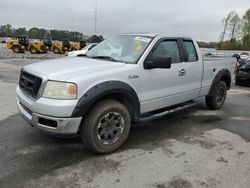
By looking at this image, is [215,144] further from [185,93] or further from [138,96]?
[138,96]

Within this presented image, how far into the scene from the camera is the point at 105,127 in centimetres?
356

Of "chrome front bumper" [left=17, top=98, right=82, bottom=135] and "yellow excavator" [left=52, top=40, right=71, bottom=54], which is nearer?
"chrome front bumper" [left=17, top=98, right=82, bottom=135]

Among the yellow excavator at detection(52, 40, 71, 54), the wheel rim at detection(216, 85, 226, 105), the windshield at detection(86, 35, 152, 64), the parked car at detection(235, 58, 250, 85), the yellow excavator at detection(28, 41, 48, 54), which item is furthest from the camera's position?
the yellow excavator at detection(52, 40, 71, 54)

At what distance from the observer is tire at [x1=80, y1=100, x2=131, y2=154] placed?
10.9 feet

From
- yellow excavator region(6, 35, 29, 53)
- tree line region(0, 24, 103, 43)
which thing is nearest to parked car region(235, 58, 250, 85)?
tree line region(0, 24, 103, 43)

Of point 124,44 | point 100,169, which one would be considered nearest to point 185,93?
point 124,44

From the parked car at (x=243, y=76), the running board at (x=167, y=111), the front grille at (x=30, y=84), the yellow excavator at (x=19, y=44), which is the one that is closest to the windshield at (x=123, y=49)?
the running board at (x=167, y=111)

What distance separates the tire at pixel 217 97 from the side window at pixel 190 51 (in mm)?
1234

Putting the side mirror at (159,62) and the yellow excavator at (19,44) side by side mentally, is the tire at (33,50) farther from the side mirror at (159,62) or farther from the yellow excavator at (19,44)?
the side mirror at (159,62)

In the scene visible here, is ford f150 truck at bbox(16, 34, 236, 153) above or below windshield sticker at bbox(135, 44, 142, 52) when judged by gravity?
below

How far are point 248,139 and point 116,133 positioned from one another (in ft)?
8.05

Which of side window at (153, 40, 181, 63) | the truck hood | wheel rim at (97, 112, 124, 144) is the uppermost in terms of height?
side window at (153, 40, 181, 63)

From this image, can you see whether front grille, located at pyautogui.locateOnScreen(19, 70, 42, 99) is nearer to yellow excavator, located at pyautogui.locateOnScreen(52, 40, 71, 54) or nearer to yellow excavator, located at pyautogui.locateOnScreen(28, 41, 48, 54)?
yellow excavator, located at pyautogui.locateOnScreen(28, 41, 48, 54)

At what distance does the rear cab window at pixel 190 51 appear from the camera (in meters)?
4.86
